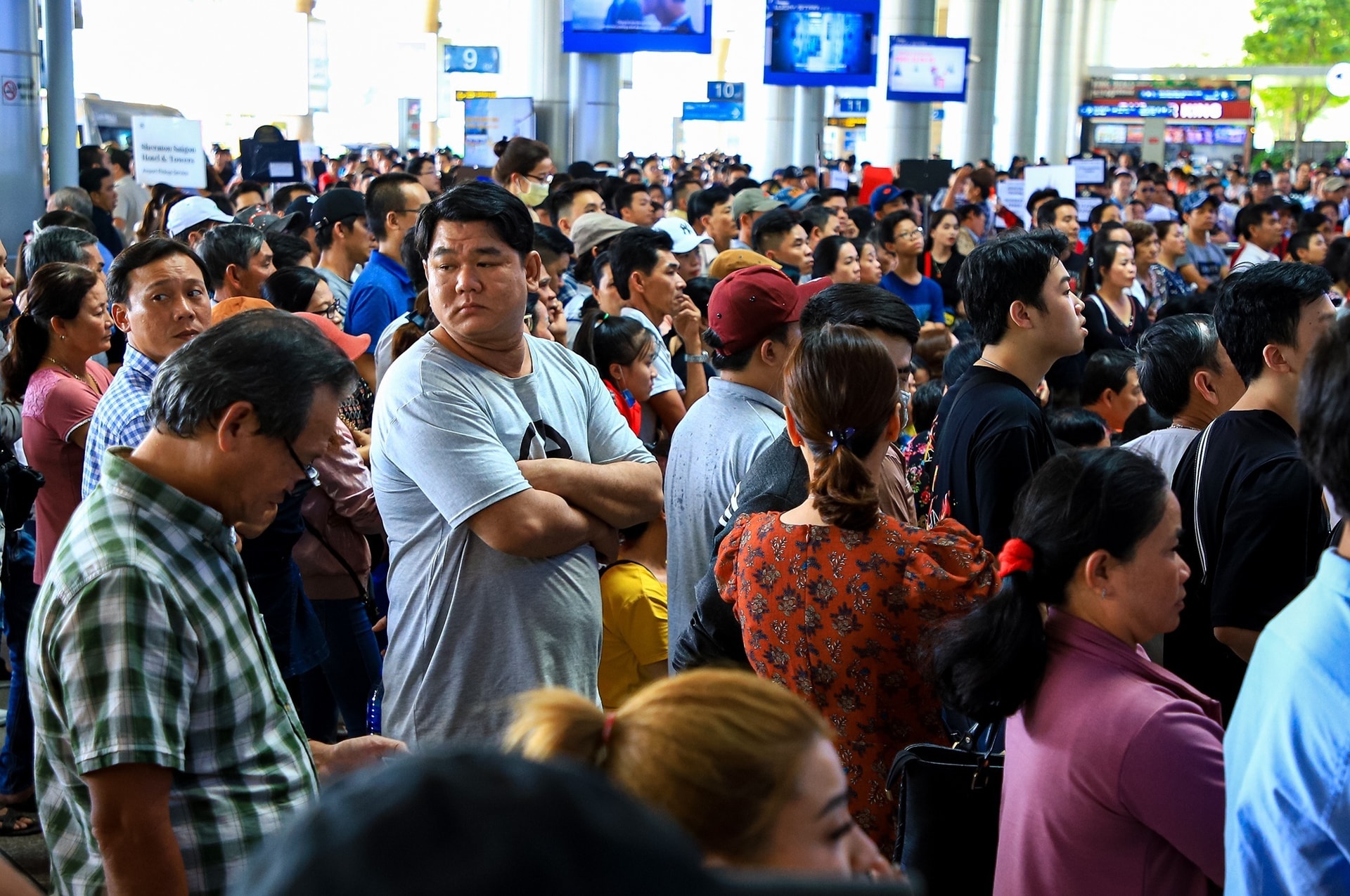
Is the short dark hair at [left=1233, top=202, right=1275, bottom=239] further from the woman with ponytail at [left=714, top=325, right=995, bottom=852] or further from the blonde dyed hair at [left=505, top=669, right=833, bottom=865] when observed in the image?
the blonde dyed hair at [left=505, top=669, right=833, bottom=865]

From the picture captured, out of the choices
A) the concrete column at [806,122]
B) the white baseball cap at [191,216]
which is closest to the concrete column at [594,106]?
the concrete column at [806,122]

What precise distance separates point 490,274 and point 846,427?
100 centimetres

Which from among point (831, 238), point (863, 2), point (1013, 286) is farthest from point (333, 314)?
point (863, 2)

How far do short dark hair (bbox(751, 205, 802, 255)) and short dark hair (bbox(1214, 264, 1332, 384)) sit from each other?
473 cm

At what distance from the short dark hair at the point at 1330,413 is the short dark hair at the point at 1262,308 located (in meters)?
1.68

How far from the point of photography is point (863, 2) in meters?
18.9

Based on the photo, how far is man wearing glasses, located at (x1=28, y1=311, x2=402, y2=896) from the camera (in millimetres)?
1950

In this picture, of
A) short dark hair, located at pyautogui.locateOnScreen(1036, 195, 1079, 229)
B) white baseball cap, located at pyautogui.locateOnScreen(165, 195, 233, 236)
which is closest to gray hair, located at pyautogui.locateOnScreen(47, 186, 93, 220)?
white baseball cap, located at pyautogui.locateOnScreen(165, 195, 233, 236)

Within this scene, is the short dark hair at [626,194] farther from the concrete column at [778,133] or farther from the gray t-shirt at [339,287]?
the concrete column at [778,133]

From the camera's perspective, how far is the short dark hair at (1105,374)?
5.44 meters

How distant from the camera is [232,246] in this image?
605cm

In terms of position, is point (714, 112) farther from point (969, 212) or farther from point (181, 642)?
point (181, 642)

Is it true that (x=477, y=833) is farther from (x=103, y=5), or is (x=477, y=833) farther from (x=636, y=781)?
(x=103, y=5)

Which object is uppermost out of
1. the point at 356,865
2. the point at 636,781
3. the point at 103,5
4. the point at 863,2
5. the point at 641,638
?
the point at 103,5
